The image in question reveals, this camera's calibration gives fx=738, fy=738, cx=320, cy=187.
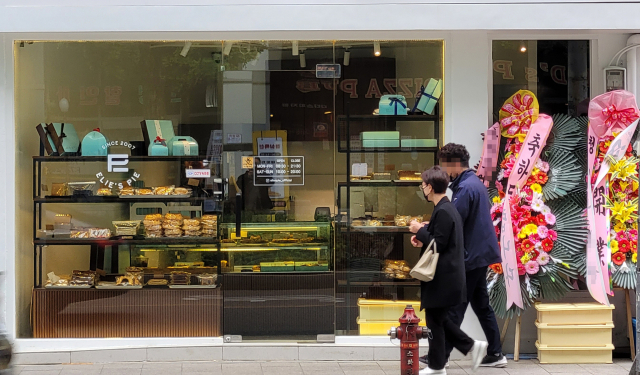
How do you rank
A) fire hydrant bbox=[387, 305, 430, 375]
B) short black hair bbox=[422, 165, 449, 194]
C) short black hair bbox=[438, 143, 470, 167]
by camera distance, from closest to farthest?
fire hydrant bbox=[387, 305, 430, 375], short black hair bbox=[422, 165, 449, 194], short black hair bbox=[438, 143, 470, 167]

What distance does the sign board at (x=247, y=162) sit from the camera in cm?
724

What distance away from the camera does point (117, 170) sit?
7.23m

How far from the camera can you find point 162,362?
271 inches

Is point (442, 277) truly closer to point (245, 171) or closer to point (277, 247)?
point (277, 247)

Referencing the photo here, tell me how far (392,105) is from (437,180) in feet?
5.58

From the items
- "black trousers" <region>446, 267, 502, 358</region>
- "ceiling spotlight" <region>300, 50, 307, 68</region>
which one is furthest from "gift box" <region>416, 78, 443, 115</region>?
"black trousers" <region>446, 267, 502, 358</region>

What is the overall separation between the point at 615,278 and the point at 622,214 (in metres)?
0.59

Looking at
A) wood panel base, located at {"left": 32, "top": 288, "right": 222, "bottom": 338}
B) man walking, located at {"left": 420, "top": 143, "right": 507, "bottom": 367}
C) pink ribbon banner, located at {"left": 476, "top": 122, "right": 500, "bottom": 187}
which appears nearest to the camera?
man walking, located at {"left": 420, "top": 143, "right": 507, "bottom": 367}

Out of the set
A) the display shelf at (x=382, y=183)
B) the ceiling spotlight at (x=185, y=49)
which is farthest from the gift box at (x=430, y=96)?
the ceiling spotlight at (x=185, y=49)

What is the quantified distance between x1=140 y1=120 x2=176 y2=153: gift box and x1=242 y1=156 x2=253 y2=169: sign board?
0.75 metres

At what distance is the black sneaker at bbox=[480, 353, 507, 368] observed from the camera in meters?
6.60

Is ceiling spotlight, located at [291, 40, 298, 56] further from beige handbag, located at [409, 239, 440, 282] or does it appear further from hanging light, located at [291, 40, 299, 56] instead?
beige handbag, located at [409, 239, 440, 282]

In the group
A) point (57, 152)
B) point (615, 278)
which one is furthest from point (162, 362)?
point (615, 278)
